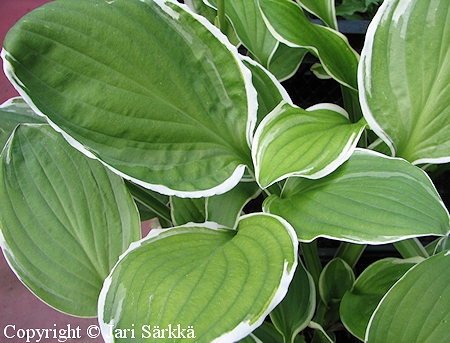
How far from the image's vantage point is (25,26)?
0.31m

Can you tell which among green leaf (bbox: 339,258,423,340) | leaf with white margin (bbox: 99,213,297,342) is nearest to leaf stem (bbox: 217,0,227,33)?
leaf with white margin (bbox: 99,213,297,342)

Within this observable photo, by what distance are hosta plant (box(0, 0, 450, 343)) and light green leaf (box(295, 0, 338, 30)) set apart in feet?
0.31

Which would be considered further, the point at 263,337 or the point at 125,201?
the point at 263,337

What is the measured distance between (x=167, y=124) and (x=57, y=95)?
10 centimetres

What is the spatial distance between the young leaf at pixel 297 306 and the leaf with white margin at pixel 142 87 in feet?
0.62

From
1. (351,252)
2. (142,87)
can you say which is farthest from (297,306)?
(142,87)

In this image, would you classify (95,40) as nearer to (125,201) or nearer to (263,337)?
(125,201)

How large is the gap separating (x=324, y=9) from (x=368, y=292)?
378mm

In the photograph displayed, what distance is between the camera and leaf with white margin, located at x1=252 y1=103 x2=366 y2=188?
365 mm

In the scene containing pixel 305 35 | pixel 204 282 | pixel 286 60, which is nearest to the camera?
pixel 204 282

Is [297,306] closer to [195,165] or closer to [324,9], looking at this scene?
[195,165]

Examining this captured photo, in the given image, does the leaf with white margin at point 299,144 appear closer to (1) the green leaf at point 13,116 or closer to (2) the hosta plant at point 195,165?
(2) the hosta plant at point 195,165

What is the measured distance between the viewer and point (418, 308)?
38 centimetres

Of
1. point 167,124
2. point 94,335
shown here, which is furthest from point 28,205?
point 94,335
